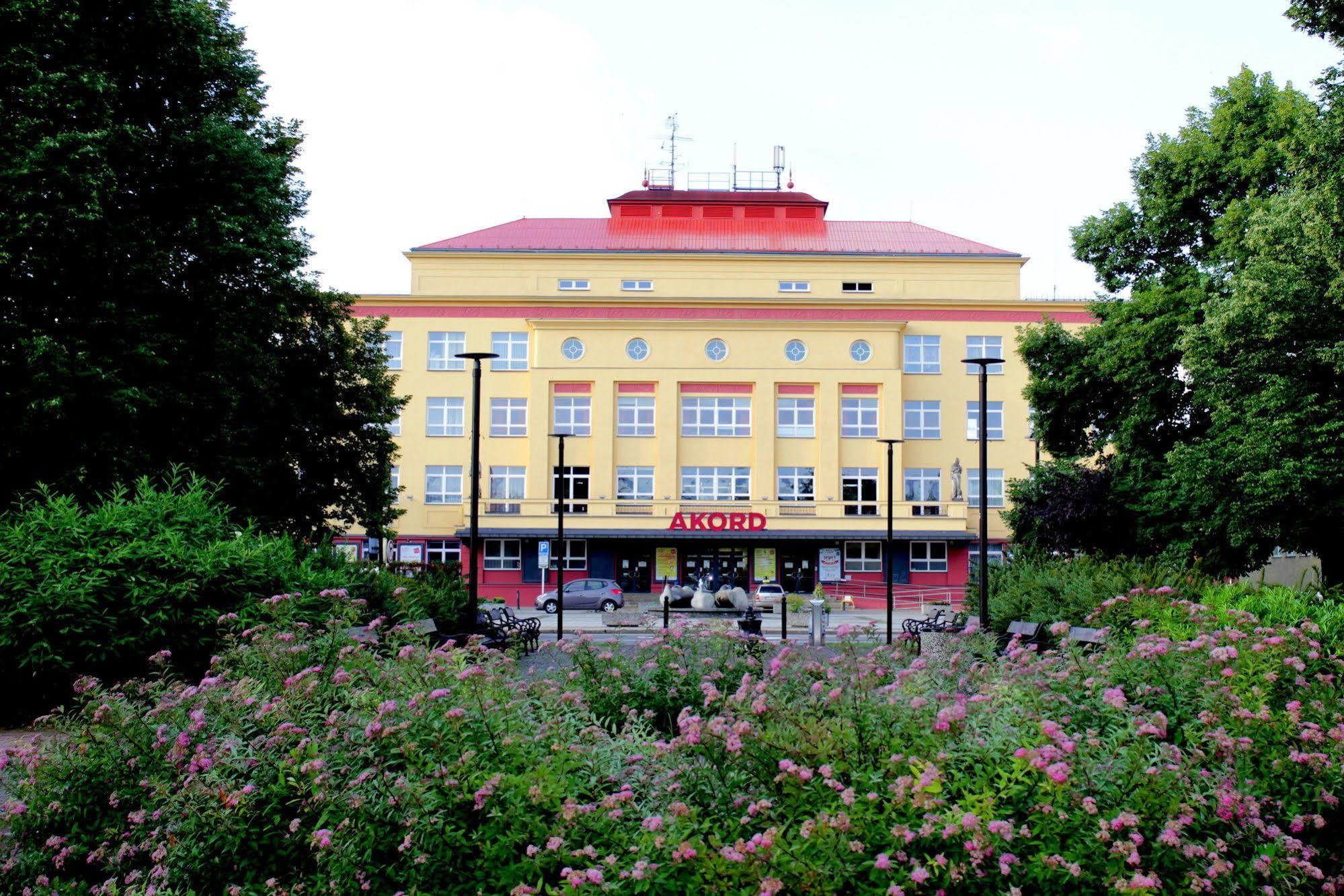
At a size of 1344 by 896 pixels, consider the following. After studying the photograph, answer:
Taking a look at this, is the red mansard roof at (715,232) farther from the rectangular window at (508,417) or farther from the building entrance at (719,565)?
the building entrance at (719,565)

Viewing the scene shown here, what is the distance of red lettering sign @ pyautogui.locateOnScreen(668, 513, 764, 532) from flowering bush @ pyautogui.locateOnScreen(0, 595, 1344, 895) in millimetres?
41117

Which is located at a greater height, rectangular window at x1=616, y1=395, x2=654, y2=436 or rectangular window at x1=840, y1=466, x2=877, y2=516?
rectangular window at x1=616, y1=395, x2=654, y2=436

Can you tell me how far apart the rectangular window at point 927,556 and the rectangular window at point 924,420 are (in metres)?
5.06

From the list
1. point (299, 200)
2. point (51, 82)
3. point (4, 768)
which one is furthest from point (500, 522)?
point (4, 768)

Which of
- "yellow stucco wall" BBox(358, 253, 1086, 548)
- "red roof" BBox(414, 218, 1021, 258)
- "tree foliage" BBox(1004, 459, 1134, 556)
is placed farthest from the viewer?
"red roof" BBox(414, 218, 1021, 258)

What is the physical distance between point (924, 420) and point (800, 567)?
9.16 m

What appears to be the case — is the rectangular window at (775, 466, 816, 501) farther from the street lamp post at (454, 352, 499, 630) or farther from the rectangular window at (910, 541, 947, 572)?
the street lamp post at (454, 352, 499, 630)

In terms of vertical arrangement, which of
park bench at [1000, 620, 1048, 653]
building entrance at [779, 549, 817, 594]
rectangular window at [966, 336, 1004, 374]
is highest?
rectangular window at [966, 336, 1004, 374]

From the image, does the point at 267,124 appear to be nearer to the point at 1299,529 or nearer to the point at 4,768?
the point at 4,768

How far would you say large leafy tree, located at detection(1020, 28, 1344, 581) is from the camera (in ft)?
67.5

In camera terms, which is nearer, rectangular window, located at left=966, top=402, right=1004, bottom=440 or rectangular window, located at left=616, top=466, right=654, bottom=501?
rectangular window, located at left=616, top=466, right=654, bottom=501

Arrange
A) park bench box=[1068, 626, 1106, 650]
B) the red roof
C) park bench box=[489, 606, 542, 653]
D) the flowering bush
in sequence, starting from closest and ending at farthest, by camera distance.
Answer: the flowering bush < park bench box=[1068, 626, 1106, 650] < park bench box=[489, 606, 542, 653] < the red roof

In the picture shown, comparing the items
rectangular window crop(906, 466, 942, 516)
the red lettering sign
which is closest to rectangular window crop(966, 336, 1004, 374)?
rectangular window crop(906, 466, 942, 516)

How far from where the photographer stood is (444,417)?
5181cm
